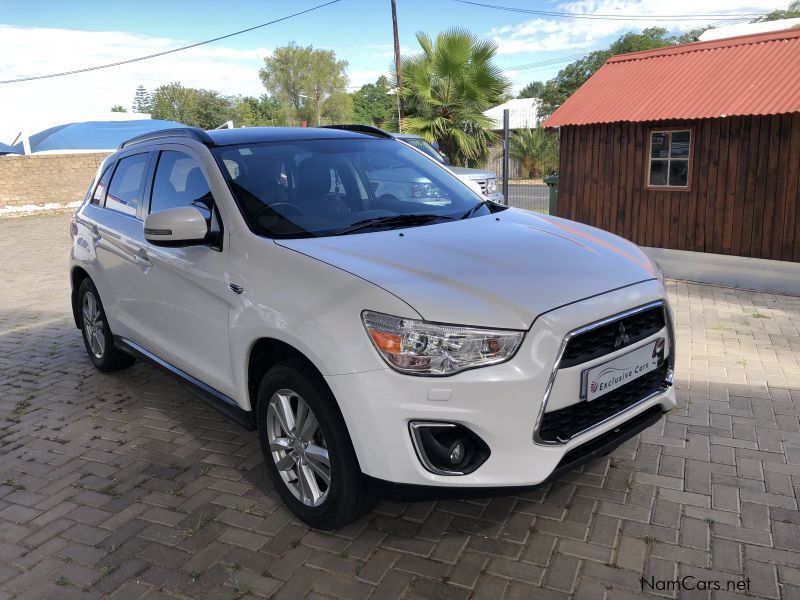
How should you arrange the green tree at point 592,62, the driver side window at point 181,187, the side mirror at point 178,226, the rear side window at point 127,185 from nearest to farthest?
the side mirror at point 178,226 < the driver side window at point 181,187 < the rear side window at point 127,185 < the green tree at point 592,62

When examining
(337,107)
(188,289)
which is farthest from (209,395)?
(337,107)

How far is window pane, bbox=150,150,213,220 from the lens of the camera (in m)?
3.54

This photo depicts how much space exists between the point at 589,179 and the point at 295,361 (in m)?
10.7

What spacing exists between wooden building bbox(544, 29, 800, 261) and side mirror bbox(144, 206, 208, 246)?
30.1ft

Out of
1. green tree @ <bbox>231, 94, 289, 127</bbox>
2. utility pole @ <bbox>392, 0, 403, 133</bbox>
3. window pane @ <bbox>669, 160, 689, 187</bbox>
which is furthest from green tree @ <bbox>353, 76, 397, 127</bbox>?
window pane @ <bbox>669, 160, 689, 187</bbox>

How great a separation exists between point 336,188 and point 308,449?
4.87 ft

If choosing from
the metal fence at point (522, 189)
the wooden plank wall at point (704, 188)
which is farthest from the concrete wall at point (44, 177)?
the wooden plank wall at point (704, 188)

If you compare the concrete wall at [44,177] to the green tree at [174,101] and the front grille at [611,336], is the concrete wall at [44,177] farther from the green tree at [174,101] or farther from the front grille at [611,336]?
the green tree at [174,101]

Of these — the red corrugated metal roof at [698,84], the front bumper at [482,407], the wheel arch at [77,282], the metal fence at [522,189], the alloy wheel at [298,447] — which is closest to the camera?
the front bumper at [482,407]

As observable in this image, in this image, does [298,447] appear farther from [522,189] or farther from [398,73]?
[522,189]

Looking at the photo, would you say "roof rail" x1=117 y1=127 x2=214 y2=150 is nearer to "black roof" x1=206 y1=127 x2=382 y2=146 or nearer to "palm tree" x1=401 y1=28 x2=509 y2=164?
"black roof" x1=206 y1=127 x2=382 y2=146

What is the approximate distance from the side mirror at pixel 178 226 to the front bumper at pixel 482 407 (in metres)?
1.18

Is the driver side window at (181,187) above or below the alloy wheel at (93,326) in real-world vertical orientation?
above

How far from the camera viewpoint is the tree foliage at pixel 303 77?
2825 inches
